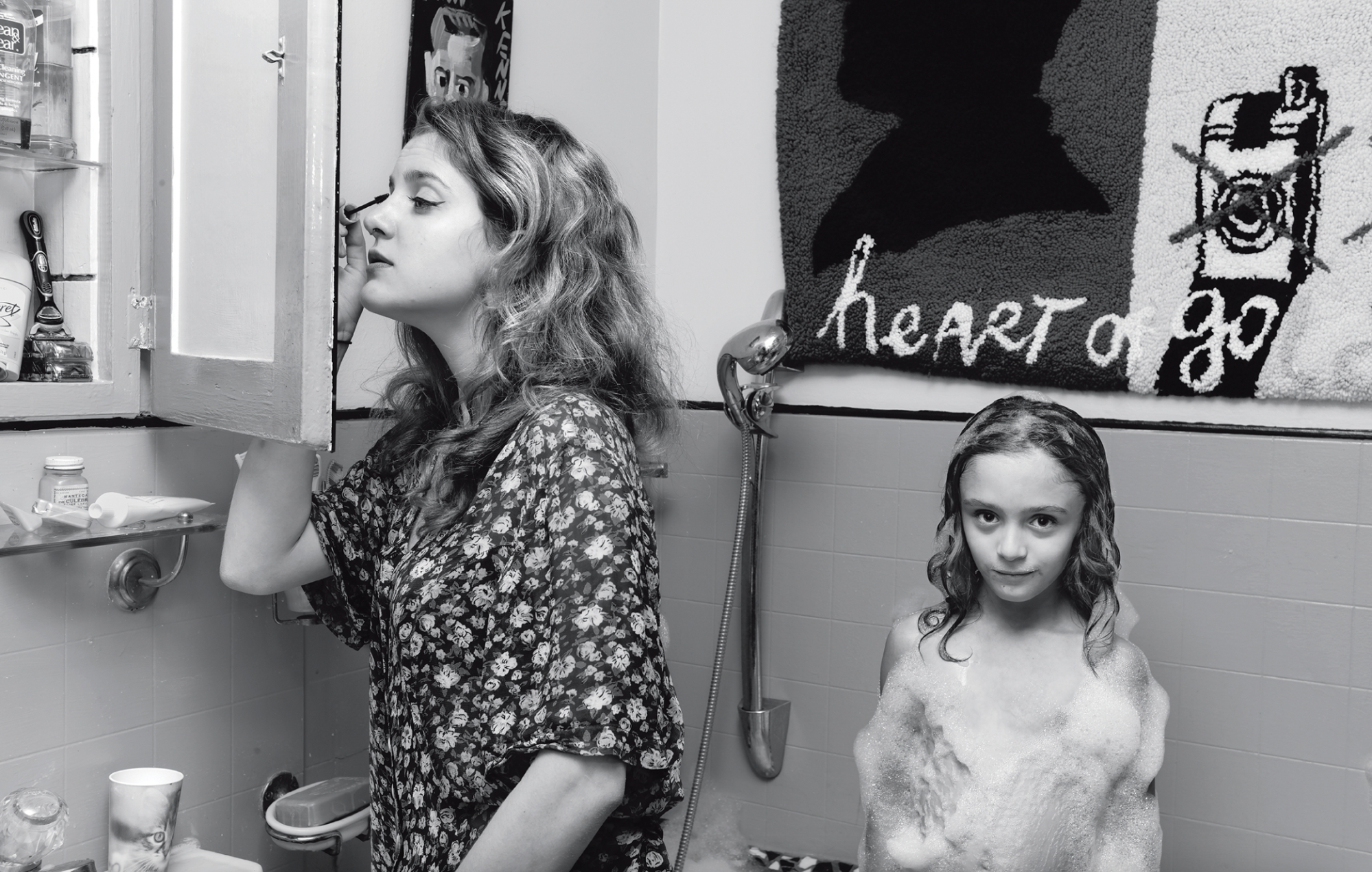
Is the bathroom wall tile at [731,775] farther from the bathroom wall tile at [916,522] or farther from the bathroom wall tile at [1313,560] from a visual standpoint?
the bathroom wall tile at [1313,560]

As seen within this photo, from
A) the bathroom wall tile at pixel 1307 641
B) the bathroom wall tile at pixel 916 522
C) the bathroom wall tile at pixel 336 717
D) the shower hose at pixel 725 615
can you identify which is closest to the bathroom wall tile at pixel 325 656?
the bathroom wall tile at pixel 336 717

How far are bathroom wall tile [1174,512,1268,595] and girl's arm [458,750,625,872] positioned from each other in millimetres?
1263

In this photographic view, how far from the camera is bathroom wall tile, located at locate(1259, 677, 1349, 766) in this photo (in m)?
1.81

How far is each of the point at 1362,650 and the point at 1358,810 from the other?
244mm

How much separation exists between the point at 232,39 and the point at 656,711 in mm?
819

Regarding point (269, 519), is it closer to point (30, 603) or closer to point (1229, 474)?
point (30, 603)

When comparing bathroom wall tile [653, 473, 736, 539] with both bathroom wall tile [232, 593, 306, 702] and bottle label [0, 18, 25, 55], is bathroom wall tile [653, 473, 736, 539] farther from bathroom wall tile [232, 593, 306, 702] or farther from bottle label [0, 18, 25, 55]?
bottle label [0, 18, 25, 55]

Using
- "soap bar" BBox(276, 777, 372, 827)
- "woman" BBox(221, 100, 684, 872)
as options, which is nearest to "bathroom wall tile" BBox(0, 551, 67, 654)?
"woman" BBox(221, 100, 684, 872)

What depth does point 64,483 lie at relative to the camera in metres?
1.30

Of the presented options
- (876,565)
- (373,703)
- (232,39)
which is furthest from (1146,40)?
(373,703)

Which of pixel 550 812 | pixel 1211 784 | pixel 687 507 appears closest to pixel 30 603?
pixel 550 812

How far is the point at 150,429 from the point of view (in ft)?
4.78

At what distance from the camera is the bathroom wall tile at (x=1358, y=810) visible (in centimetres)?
179

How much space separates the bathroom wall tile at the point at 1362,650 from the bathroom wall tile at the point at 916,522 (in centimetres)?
66
